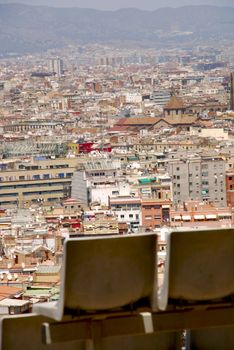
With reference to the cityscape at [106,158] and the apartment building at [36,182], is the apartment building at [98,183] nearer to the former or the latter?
the cityscape at [106,158]

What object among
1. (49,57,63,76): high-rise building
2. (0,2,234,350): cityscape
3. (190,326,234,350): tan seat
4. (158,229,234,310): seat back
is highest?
(158,229,234,310): seat back

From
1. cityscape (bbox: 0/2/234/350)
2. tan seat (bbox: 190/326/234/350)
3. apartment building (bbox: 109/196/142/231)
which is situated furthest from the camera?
apartment building (bbox: 109/196/142/231)

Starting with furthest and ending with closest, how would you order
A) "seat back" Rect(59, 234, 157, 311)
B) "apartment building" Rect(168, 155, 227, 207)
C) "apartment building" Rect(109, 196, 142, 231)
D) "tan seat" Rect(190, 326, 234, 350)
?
"apartment building" Rect(168, 155, 227, 207), "apartment building" Rect(109, 196, 142, 231), "tan seat" Rect(190, 326, 234, 350), "seat back" Rect(59, 234, 157, 311)

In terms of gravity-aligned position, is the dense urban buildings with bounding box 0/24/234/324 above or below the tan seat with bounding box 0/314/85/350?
below

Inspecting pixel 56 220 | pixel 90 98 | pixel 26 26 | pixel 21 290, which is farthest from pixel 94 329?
pixel 26 26

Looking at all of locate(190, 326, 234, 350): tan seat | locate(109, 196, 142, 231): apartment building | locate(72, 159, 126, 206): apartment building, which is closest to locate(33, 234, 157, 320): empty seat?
locate(190, 326, 234, 350): tan seat

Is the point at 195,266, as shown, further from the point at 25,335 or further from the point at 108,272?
the point at 25,335

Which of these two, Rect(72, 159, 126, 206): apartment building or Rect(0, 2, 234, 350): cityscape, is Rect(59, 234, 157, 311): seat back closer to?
Rect(0, 2, 234, 350): cityscape
